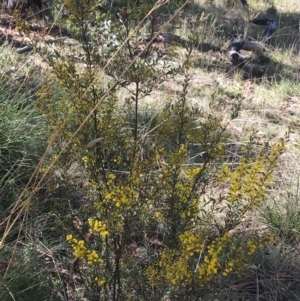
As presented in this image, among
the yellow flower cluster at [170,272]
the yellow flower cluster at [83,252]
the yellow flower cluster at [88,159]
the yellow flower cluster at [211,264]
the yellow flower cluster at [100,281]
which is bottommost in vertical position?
the yellow flower cluster at [100,281]

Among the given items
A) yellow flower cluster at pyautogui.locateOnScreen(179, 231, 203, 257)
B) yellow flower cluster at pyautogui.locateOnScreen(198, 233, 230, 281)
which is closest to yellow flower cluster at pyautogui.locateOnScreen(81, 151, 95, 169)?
yellow flower cluster at pyautogui.locateOnScreen(179, 231, 203, 257)

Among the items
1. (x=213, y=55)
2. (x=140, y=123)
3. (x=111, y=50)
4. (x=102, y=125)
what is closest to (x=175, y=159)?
(x=102, y=125)

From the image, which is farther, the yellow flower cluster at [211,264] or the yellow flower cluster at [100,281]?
the yellow flower cluster at [100,281]

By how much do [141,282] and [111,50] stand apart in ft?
3.12

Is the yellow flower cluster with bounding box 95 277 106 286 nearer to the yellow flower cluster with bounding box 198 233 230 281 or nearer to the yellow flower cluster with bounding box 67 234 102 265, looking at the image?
the yellow flower cluster with bounding box 67 234 102 265

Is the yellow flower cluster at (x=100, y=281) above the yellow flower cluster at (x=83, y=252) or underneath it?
underneath

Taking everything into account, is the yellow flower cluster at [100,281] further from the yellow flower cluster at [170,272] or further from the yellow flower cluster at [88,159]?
the yellow flower cluster at [88,159]

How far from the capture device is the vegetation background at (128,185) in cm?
180

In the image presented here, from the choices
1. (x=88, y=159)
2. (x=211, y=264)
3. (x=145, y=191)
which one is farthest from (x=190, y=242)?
(x=88, y=159)

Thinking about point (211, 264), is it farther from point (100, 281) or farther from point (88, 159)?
point (88, 159)

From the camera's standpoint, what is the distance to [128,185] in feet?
6.13

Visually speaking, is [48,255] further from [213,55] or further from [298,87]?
[213,55]

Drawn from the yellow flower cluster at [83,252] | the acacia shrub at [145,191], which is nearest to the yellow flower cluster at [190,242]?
the acacia shrub at [145,191]

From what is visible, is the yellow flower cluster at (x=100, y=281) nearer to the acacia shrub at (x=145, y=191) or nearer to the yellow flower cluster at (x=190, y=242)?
the acacia shrub at (x=145, y=191)
